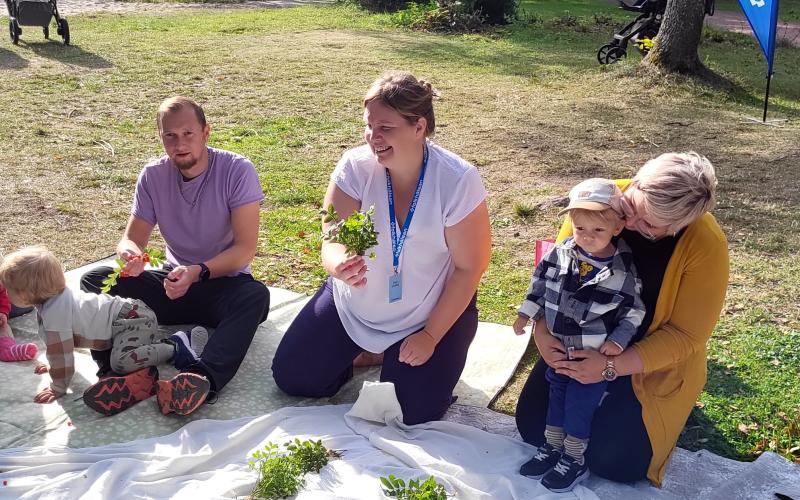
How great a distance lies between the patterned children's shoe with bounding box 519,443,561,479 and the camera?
323 cm

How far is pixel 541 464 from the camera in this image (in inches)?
127

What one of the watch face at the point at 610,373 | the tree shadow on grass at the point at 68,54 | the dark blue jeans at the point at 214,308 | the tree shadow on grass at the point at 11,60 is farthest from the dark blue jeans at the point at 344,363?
the tree shadow on grass at the point at 11,60

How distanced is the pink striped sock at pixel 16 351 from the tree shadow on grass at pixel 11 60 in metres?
8.37

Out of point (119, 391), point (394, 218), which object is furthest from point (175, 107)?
point (119, 391)

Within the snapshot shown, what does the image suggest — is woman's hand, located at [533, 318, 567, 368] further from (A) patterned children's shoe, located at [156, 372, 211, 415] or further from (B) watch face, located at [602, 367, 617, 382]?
(A) patterned children's shoe, located at [156, 372, 211, 415]

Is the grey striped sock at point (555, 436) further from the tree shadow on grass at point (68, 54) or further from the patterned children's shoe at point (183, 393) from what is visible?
the tree shadow on grass at point (68, 54)

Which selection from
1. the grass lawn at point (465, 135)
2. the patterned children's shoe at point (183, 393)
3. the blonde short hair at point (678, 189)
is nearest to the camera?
the blonde short hair at point (678, 189)

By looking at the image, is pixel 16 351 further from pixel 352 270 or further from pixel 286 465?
pixel 352 270

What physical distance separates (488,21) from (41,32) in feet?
27.7

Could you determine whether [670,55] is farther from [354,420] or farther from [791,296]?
[354,420]

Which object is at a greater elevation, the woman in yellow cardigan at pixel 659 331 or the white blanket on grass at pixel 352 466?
the woman in yellow cardigan at pixel 659 331

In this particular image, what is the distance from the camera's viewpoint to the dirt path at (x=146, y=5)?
1734cm

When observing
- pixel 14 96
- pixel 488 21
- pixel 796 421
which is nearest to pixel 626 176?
pixel 796 421

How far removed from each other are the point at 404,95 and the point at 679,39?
28.1 ft
